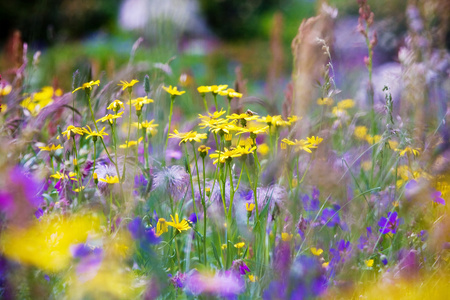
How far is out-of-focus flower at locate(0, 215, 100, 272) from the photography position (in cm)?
96

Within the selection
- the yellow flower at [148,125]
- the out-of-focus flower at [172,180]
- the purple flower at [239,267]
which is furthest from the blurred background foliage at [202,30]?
the purple flower at [239,267]

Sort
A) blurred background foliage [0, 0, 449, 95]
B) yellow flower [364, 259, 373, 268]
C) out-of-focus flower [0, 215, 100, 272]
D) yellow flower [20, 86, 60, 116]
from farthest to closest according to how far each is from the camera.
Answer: blurred background foliage [0, 0, 449, 95], yellow flower [20, 86, 60, 116], yellow flower [364, 259, 373, 268], out-of-focus flower [0, 215, 100, 272]

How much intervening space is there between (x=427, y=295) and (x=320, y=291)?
0.24 meters

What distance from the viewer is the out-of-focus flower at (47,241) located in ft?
3.16

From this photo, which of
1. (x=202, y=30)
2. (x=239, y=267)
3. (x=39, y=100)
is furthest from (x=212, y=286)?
(x=202, y=30)

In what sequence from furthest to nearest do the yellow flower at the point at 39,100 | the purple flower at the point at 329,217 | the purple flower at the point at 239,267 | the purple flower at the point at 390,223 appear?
the yellow flower at the point at 39,100 → the purple flower at the point at 329,217 → the purple flower at the point at 390,223 → the purple flower at the point at 239,267

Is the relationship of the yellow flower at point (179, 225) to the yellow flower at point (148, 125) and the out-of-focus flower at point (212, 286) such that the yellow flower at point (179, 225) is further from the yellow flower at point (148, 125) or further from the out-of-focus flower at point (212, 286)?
the yellow flower at point (148, 125)

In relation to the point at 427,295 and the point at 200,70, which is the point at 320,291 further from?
the point at 200,70

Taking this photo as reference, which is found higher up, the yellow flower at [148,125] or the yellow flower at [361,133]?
the yellow flower at [148,125]

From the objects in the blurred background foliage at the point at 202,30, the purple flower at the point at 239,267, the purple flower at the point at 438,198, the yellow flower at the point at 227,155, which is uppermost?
the yellow flower at the point at 227,155

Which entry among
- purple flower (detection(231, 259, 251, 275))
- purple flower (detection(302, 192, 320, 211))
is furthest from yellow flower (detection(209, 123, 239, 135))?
purple flower (detection(302, 192, 320, 211))

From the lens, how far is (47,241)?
1264 mm

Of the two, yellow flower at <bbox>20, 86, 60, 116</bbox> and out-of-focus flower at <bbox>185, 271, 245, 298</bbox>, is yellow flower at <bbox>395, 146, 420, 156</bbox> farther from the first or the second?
yellow flower at <bbox>20, 86, 60, 116</bbox>

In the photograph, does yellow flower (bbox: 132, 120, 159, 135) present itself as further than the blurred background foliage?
No
